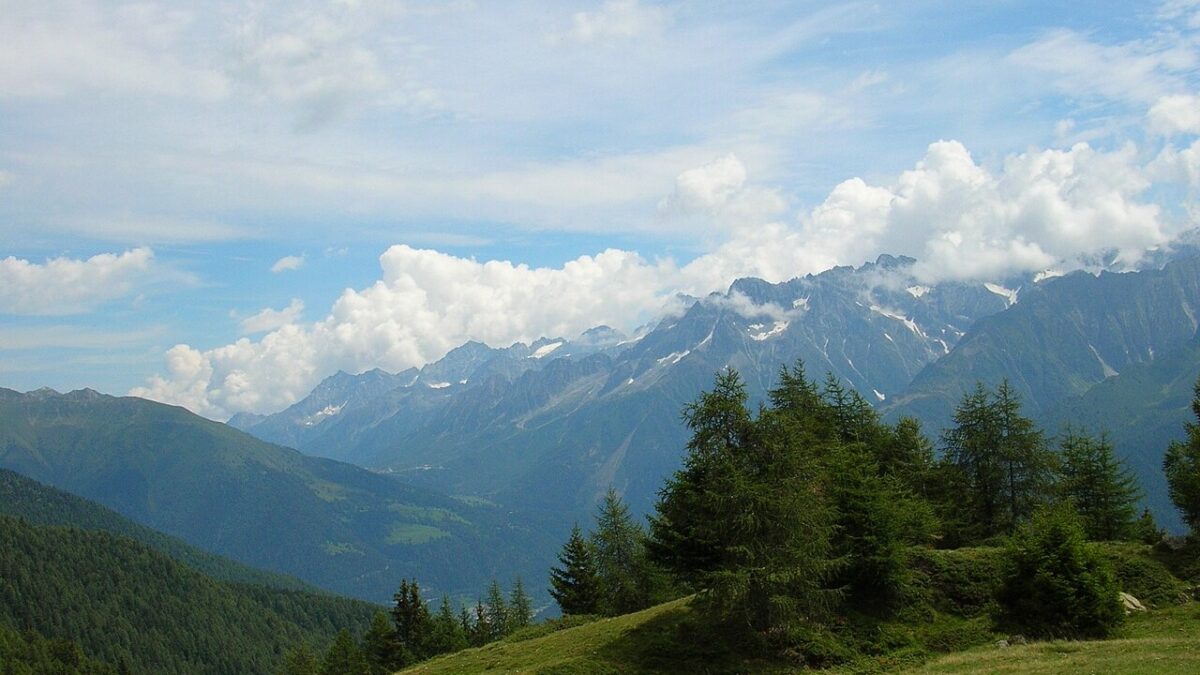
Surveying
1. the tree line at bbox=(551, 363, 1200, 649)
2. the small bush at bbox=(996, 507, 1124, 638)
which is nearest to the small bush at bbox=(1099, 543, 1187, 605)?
the tree line at bbox=(551, 363, 1200, 649)

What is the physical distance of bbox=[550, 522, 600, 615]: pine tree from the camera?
262ft

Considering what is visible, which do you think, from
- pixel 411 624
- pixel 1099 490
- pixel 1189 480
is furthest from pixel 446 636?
pixel 1189 480

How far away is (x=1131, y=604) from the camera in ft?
141

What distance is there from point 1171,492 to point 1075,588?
27.6 metres

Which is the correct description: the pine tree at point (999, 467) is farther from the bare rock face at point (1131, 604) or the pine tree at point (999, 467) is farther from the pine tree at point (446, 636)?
the pine tree at point (446, 636)

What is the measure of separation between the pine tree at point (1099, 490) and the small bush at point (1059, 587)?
26.9 metres

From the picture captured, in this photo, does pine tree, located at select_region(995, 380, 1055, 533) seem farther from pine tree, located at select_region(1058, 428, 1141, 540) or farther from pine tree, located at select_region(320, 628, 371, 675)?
pine tree, located at select_region(320, 628, 371, 675)

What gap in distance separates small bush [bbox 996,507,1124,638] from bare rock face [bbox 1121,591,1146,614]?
2.53 m

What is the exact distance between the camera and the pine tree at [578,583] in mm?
79750

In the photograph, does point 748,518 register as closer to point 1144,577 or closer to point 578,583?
point 1144,577

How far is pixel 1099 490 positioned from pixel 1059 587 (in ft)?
112

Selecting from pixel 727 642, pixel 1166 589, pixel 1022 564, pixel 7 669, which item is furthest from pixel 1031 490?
pixel 7 669

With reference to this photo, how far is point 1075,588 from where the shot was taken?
40000 mm

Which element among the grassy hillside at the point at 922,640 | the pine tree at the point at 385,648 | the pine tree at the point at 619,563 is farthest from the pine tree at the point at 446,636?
the grassy hillside at the point at 922,640
